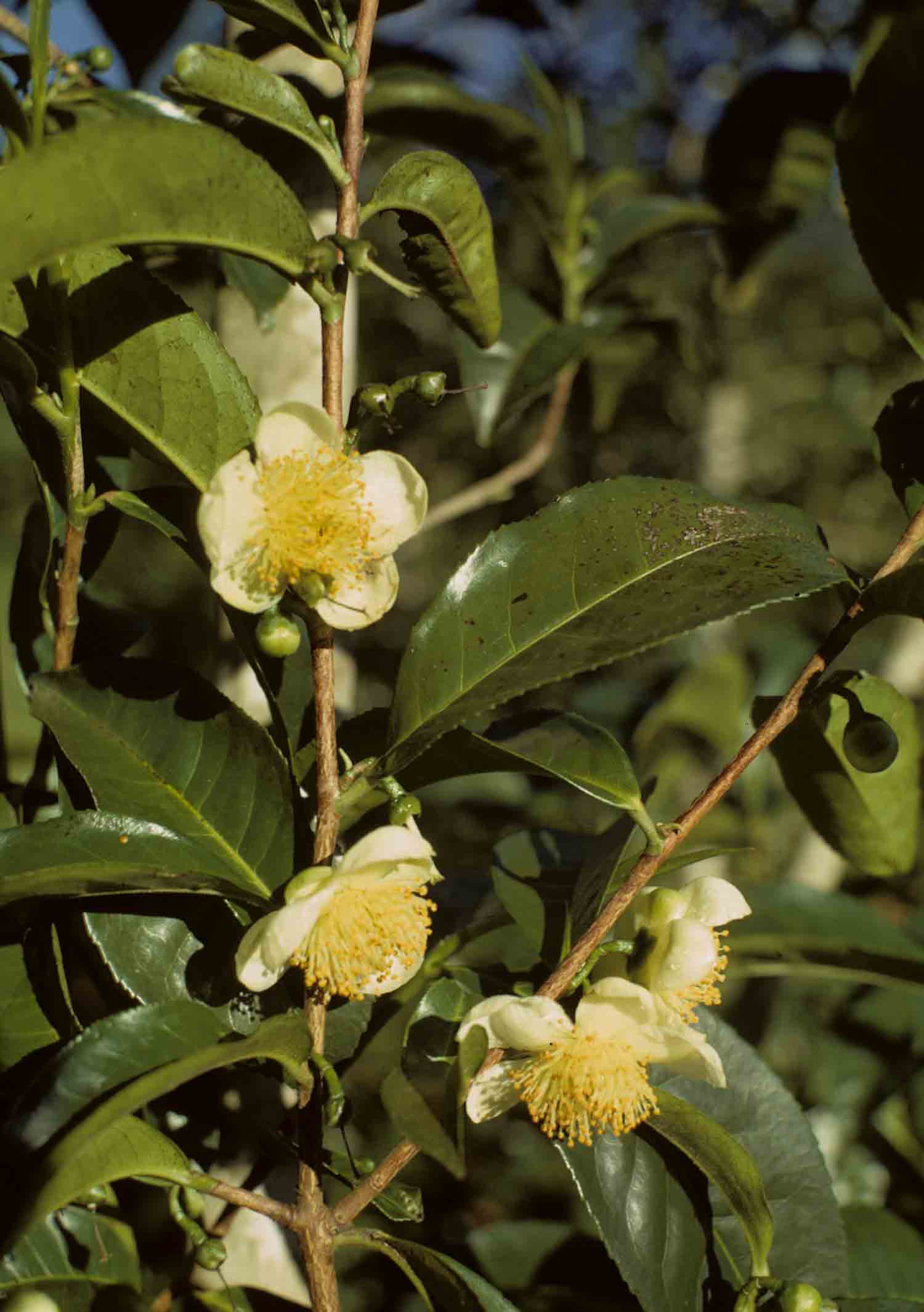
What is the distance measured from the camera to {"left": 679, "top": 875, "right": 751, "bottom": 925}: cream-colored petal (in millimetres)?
762

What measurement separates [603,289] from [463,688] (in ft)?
4.23

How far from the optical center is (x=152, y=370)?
708 millimetres

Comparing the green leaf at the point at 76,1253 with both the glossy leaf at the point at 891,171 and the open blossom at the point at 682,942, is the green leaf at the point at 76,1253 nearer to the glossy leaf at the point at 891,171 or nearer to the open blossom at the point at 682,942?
the open blossom at the point at 682,942

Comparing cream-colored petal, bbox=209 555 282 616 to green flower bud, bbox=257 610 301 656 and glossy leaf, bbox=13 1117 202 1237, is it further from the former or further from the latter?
glossy leaf, bbox=13 1117 202 1237

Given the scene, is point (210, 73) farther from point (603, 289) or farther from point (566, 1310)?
point (603, 289)

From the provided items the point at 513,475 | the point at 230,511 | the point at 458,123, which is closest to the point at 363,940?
the point at 230,511

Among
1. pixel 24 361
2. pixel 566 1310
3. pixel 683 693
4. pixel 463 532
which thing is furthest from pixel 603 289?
pixel 463 532

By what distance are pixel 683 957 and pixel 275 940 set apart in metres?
0.26

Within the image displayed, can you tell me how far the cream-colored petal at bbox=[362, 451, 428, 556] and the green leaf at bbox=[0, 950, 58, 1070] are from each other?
35 cm

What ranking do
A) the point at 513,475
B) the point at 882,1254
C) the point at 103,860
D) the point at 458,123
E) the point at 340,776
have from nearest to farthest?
the point at 103,860, the point at 340,776, the point at 882,1254, the point at 458,123, the point at 513,475

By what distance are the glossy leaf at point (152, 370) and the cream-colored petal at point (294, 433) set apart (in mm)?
23

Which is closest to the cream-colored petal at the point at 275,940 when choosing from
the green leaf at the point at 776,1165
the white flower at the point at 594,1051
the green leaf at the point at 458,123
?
the white flower at the point at 594,1051

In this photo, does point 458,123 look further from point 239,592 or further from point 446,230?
point 239,592

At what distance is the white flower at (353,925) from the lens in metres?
0.66
